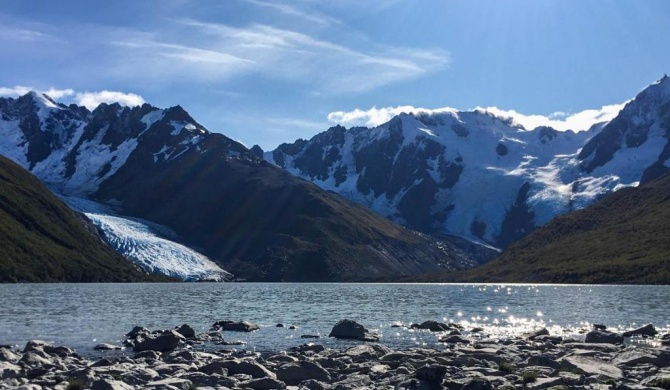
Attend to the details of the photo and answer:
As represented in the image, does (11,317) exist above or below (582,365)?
below

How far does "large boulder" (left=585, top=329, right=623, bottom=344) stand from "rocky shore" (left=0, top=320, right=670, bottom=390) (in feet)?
1.66

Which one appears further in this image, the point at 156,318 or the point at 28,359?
the point at 156,318

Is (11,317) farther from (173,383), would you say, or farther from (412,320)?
(173,383)

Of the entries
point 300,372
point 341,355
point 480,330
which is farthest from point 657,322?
point 300,372

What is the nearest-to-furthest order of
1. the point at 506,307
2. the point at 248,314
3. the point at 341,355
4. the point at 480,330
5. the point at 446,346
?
the point at 341,355 → the point at 446,346 → the point at 480,330 → the point at 248,314 → the point at 506,307

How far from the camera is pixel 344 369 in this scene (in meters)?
46.4

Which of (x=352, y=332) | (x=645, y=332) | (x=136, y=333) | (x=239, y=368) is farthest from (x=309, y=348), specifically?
(x=645, y=332)

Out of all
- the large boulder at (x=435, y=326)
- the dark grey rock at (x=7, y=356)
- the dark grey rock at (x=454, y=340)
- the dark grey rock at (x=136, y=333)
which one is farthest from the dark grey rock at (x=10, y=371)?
the large boulder at (x=435, y=326)

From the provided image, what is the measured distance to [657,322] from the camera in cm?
9169

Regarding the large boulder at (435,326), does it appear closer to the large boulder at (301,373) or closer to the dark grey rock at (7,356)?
the large boulder at (301,373)

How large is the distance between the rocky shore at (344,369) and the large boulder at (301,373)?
0.06 metres

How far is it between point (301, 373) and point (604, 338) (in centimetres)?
3393

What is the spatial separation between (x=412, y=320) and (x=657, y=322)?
30.6m

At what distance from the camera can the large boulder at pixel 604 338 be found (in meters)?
64.4
